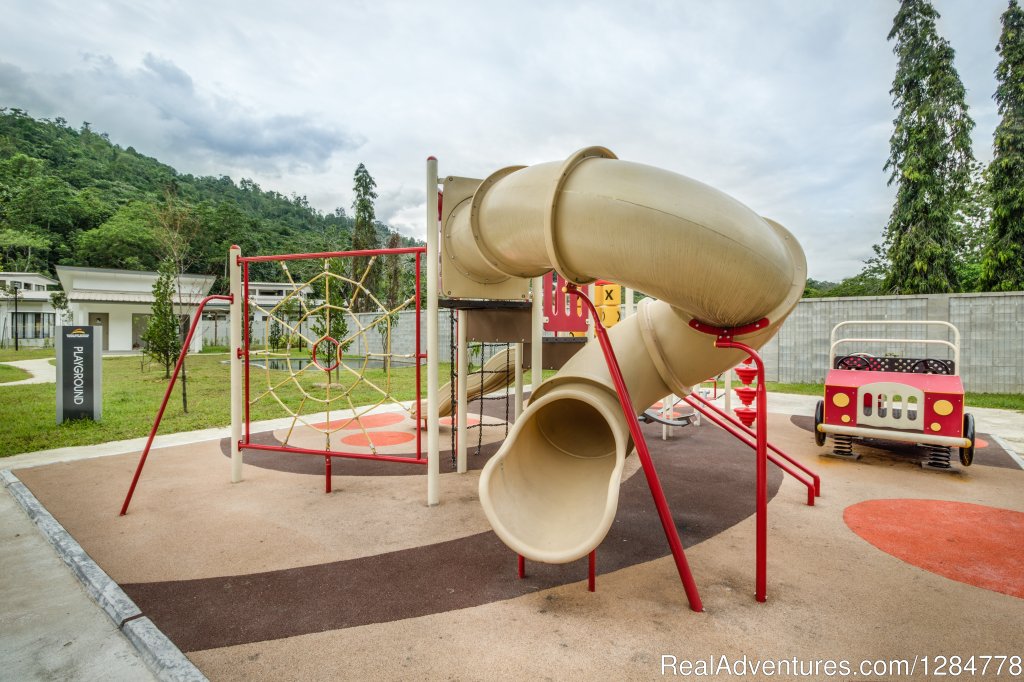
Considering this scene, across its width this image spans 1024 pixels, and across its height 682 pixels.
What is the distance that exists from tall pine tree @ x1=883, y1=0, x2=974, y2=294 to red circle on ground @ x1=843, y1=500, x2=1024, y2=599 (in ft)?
55.8

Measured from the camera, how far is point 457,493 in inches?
178

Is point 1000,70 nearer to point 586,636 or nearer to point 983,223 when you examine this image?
point 983,223

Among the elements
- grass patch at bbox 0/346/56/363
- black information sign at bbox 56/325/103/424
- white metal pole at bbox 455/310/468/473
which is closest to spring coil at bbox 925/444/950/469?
white metal pole at bbox 455/310/468/473

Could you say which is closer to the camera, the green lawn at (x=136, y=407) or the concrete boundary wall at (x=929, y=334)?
the green lawn at (x=136, y=407)

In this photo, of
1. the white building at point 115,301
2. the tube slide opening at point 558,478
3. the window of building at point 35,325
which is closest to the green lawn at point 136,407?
→ the tube slide opening at point 558,478

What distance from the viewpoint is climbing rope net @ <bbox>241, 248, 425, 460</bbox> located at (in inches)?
174

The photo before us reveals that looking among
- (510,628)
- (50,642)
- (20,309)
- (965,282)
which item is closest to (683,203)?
(510,628)

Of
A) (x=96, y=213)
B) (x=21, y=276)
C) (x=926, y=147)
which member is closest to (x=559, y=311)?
(x=926, y=147)

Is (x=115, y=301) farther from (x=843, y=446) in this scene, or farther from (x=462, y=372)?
(x=843, y=446)

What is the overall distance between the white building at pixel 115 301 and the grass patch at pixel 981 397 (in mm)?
25532

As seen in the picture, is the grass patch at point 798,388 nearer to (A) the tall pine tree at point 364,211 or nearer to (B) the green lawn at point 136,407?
(B) the green lawn at point 136,407

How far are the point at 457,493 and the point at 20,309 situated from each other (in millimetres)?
41628

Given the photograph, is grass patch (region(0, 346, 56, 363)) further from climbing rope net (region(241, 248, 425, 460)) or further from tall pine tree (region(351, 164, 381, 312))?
tall pine tree (region(351, 164, 381, 312))

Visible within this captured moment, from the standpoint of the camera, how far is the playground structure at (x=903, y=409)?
5031 millimetres
